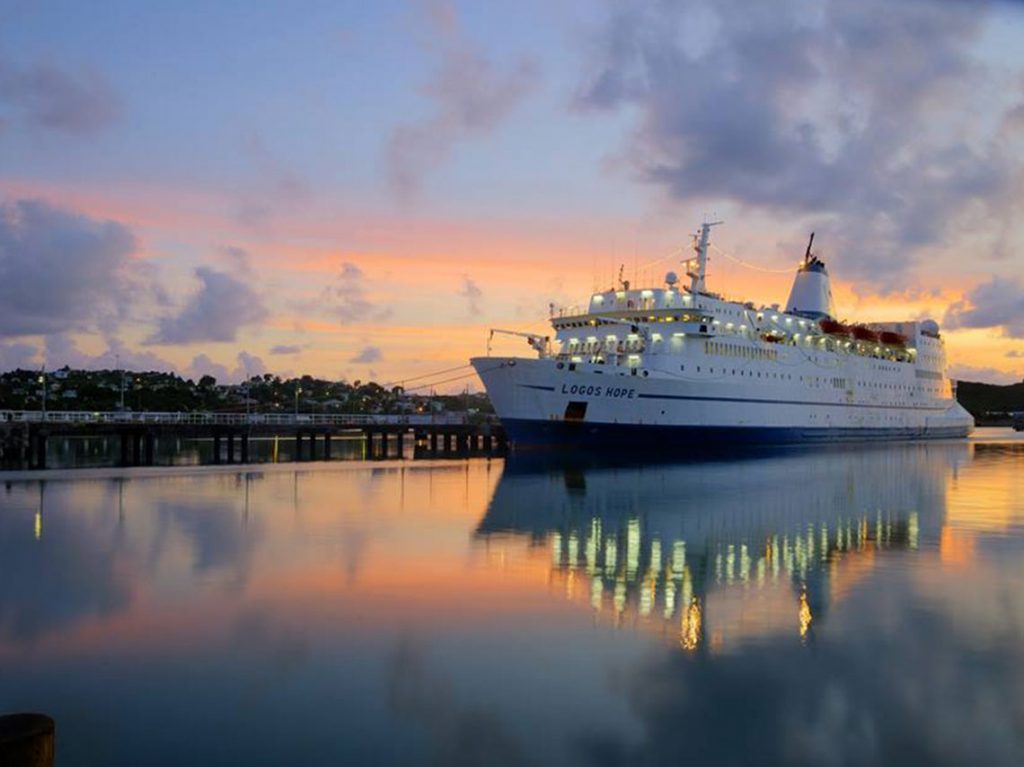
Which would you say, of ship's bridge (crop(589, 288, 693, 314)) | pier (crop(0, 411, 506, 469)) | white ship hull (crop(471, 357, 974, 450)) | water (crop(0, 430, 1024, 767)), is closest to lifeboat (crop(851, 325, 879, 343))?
white ship hull (crop(471, 357, 974, 450))

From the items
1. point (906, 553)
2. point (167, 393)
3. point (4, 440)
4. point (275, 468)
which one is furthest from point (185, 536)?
point (167, 393)

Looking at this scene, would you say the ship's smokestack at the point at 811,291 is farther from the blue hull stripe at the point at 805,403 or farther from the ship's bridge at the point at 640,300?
the ship's bridge at the point at 640,300

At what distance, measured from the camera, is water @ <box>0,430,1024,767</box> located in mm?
7180

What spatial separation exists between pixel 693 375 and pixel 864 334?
24.2 meters

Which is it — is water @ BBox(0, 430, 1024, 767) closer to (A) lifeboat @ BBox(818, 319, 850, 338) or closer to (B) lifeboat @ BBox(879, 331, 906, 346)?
(A) lifeboat @ BBox(818, 319, 850, 338)

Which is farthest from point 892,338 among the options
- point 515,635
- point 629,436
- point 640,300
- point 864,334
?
point 515,635

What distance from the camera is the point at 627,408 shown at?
132ft

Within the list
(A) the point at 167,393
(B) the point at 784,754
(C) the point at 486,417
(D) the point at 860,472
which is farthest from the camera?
(A) the point at 167,393

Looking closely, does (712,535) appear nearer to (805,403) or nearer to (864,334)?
(805,403)

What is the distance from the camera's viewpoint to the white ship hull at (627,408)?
39.0 metres

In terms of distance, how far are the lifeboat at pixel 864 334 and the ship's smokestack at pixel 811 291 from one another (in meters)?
2.67

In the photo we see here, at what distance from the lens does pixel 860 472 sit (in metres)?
36.0

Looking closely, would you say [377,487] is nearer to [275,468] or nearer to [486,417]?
[275,468]

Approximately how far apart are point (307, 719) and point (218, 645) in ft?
8.65
